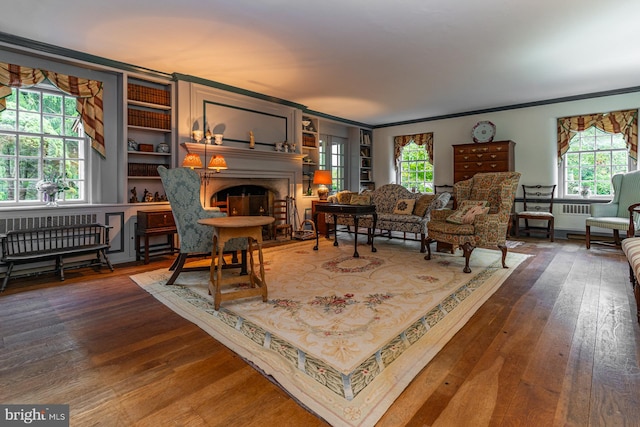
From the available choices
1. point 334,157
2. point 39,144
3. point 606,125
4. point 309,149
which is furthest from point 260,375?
point 606,125

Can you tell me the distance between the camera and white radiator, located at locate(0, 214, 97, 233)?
11.1ft

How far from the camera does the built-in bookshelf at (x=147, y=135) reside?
14.1 feet

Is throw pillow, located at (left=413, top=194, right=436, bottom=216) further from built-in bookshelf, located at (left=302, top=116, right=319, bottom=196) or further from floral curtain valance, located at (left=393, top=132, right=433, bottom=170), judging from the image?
floral curtain valance, located at (left=393, top=132, right=433, bottom=170)

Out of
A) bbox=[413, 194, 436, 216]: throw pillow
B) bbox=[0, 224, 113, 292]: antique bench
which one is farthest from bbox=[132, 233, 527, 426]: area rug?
bbox=[413, 194, 436, 216]: throw pillow

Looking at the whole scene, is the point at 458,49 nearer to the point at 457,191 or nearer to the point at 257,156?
the point at 457,191

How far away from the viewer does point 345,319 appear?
2277 millimetres

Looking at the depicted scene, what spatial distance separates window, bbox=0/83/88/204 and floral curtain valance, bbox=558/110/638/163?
776 centimetres

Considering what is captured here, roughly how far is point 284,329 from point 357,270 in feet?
5.30

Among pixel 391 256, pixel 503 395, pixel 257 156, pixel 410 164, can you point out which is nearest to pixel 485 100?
pixel 410 164

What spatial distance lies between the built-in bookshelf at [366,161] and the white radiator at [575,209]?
400 cm

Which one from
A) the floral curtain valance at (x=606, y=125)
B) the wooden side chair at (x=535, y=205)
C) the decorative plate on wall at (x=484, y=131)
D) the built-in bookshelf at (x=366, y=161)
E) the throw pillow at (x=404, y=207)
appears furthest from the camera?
the built-in bookshelf at (x=366, y=161)

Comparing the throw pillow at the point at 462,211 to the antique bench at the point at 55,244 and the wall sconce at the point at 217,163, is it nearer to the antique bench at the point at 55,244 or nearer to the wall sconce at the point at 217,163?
the wall sconce at the point at 217,163

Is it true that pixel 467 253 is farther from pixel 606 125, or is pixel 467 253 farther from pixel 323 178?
pixel 606 125

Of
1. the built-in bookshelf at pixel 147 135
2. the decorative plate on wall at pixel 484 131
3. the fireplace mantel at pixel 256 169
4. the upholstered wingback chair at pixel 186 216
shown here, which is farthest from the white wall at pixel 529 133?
the upholstered wingback chair at pixel 186 216
